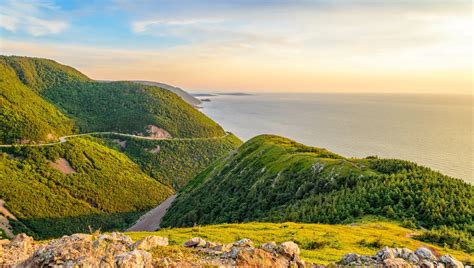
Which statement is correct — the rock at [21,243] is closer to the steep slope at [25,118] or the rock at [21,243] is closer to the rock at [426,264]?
the rock at [426,264]

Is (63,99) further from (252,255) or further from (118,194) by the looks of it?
(252,255)

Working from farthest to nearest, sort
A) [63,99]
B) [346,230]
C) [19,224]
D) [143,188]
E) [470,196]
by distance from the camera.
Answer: [63,99], [143,188], [19,224], [470,196], [346,230]

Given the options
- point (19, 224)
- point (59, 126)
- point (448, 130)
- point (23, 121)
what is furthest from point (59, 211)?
point (448, 130)

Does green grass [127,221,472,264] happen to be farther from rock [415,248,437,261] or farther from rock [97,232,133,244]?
rock [97,232,133,244]

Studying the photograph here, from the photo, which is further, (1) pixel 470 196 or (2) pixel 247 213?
(2) pixel 247 213

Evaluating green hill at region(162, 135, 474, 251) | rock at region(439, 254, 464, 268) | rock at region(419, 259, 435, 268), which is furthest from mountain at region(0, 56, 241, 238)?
rock at region(439, 254, 464, 268)

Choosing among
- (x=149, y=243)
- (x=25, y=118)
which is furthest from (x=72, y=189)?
(x=149, y=243)

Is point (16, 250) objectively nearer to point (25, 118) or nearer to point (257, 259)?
point (257, 259)
